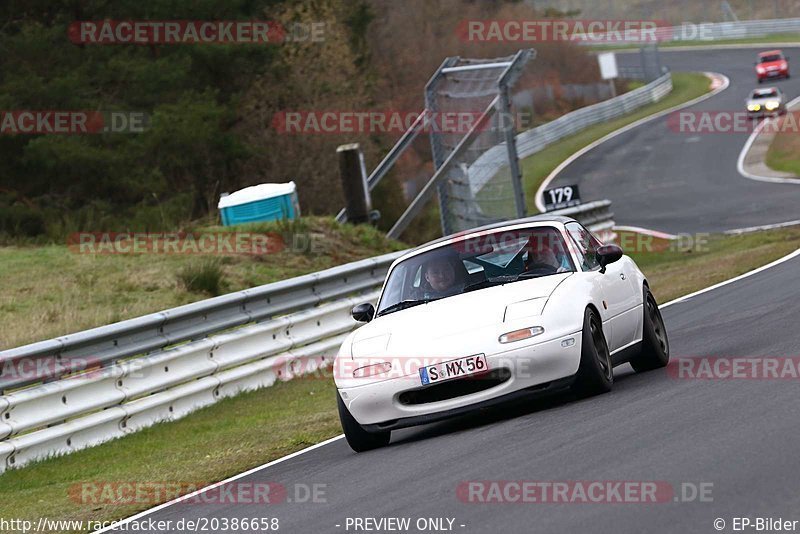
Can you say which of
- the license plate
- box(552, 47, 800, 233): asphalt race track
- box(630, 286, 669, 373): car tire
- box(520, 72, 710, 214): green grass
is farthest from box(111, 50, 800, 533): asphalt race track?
box(520, 72, 710, 214): green grass

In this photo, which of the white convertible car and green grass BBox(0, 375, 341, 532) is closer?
the white convertible car

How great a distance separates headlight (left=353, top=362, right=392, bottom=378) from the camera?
9.12 metres

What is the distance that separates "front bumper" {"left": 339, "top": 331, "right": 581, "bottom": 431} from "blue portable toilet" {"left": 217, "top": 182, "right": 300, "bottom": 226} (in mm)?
13278

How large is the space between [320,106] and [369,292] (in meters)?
24.5

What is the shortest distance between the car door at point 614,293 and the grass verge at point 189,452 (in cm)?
238

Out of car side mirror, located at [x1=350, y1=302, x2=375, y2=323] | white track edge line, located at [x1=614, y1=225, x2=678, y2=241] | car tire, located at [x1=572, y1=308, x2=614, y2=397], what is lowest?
white track edge line, located at [x1=614, y1=225, x2=678, y2=241]

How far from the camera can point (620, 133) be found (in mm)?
61938

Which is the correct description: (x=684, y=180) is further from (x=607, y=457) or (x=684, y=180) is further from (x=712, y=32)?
(x=712, y=32)

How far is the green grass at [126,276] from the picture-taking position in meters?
15.8

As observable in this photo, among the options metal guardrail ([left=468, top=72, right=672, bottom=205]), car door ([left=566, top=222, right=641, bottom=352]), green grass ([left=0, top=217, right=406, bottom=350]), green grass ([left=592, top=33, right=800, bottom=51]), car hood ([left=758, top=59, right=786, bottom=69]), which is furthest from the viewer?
green grass ([left=592, top=33, right=800, bottom=51])

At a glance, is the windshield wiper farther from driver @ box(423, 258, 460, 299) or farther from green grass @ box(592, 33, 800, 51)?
green grass @ box(592, 33, 800, 51)

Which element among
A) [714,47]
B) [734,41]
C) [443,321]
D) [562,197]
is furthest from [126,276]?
[734,41]

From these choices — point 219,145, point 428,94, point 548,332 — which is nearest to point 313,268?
point 428,94

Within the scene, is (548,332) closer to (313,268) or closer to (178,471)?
(178,471)
